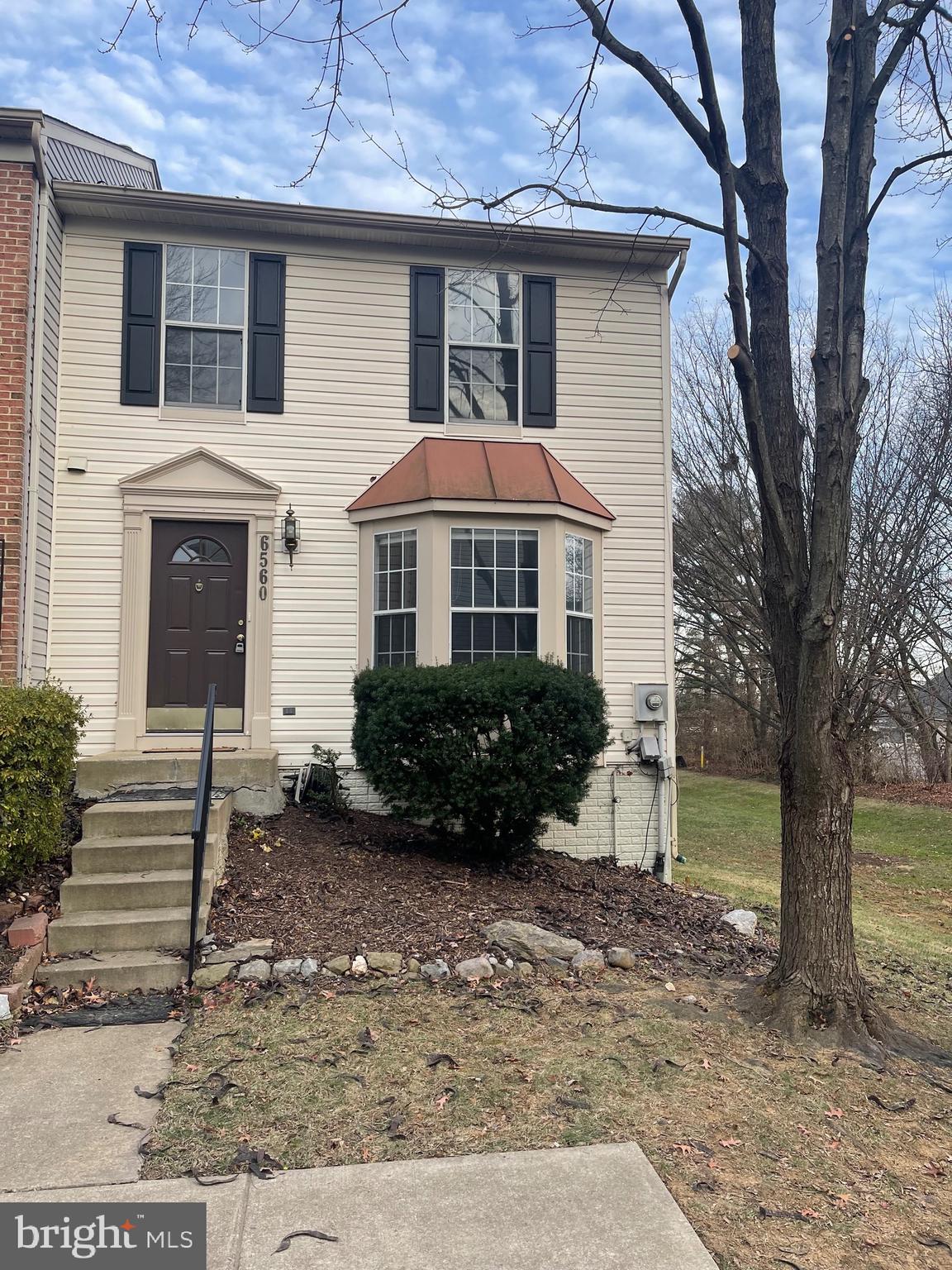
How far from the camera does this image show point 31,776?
493 cm

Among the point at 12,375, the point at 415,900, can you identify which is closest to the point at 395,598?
the point at 415,900

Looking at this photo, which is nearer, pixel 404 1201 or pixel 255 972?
pixel 404 1201

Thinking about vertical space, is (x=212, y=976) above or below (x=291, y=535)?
below

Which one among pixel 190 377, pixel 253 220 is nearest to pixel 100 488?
pixel 190 377

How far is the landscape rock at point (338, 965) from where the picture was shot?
457 cm

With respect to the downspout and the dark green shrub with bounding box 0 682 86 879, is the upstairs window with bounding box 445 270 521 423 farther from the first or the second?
the dark green shrub with bounding box 0 682 86 879

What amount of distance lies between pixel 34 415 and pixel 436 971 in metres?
5.68

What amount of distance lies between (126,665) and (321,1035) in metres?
4.88

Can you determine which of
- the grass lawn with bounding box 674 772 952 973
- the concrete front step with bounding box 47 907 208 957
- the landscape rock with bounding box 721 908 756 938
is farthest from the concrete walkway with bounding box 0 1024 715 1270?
the grass lawn with bounding box 674 772 952 973

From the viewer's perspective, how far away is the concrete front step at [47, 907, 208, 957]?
471 cm

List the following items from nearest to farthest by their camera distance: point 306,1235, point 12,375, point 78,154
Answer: point 306,1235 < point 12,375 < point 78,154

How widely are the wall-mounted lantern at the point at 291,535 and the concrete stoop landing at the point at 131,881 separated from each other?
2.32 meters

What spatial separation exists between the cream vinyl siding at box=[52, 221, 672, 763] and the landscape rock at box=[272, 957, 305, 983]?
3.55m

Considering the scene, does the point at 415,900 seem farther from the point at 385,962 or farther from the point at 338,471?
the point at 338,471
